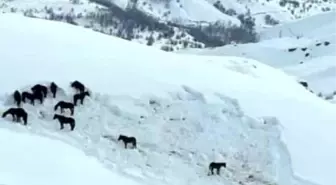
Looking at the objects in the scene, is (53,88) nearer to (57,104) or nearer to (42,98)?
(42,98)

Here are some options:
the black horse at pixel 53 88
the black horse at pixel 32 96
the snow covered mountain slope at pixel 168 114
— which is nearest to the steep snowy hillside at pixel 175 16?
the snow covered mountain slope at pixel 168 114

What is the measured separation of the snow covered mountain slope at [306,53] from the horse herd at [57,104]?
25.0 m

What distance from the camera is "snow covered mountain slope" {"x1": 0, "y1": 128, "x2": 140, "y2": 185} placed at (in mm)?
13445

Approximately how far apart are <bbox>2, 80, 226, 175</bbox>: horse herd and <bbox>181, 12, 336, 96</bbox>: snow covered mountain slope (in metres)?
25.0

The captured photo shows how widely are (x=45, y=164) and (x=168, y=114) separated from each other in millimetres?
4576

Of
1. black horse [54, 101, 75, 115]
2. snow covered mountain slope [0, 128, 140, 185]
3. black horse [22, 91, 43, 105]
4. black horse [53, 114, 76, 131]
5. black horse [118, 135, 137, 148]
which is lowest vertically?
snow covered mountain slope [0, 128, 140, 185]

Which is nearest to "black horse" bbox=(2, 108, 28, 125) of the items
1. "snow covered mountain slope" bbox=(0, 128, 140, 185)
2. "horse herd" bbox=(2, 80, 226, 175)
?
"horse herd" bbox=(2, 80, 226, 175)

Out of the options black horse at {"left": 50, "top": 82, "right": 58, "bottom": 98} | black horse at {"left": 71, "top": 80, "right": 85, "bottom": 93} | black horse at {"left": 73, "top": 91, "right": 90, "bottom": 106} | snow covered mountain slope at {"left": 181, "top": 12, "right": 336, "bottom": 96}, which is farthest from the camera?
snow covered mountain slope at {"left": 181, "top": 12, "right": 336, "bottom": 96}

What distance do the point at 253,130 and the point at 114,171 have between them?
461 centimetres

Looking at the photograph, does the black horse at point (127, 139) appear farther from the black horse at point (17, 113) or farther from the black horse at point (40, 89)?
the black horse at point (40, 89)

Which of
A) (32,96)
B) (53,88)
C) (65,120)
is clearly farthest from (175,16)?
(65,120)

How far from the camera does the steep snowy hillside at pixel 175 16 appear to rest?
90562 mm

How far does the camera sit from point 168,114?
17906mm

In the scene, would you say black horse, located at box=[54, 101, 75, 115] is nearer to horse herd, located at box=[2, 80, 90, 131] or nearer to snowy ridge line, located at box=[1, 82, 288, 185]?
horse herd, located at box=[2, 80, 90, 131]
